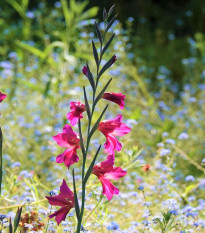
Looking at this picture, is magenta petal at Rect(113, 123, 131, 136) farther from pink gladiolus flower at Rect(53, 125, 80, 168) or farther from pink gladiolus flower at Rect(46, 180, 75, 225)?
pink gladiolus flower at Rect(46, 180, 75, 225)

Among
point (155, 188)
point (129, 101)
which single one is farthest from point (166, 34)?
point (155, 188)

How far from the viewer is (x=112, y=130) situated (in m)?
1.55

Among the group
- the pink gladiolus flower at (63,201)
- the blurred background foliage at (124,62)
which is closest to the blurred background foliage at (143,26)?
the blurred background foliage at (124,62)

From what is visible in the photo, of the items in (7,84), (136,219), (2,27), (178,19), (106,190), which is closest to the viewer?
(106,190)

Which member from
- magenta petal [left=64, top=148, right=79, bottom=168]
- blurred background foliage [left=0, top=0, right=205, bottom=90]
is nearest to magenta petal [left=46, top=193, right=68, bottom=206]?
magenta petal [left=64, top=148, right=79, bottom=168]

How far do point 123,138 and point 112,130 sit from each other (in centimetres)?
135

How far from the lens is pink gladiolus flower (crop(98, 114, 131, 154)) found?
1537 millimetres

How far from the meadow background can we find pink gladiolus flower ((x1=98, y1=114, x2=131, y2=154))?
1.32ft

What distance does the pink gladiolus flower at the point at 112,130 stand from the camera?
154cm

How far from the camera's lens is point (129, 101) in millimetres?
4203

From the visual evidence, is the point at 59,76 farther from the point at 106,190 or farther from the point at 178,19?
the point at 178,19

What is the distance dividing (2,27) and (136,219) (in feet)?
13.1

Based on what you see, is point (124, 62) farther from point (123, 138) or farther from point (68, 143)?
point (68, 143)

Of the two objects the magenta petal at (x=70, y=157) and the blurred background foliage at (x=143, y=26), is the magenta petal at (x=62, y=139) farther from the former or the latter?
the blurred background foliage at (x=143, y=26)
